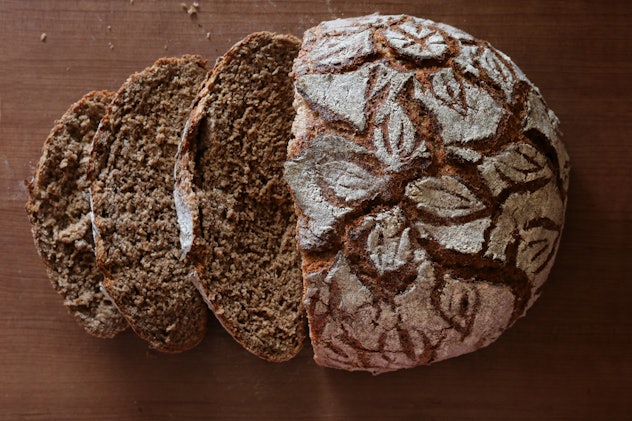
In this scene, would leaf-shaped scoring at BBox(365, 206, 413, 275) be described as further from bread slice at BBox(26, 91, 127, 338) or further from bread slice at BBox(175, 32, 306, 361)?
bread slice at BBox(26, 91, 127, 338)

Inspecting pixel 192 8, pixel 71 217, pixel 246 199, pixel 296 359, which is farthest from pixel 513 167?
pixel 71 217

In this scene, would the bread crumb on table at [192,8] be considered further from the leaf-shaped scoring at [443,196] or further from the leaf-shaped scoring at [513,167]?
the leaf-shaped scoring at [513,167]

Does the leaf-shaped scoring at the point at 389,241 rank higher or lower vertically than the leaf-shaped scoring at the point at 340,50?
lower

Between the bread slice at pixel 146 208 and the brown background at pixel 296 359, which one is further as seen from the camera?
the brown background at pixel 296 359

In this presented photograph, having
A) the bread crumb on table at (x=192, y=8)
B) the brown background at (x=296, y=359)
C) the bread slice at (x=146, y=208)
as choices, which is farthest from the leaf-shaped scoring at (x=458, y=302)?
the bread crumb on table at (x=192, y=8)

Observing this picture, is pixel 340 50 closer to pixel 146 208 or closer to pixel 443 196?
pixel 443 196

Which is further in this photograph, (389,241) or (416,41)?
(416,41)
